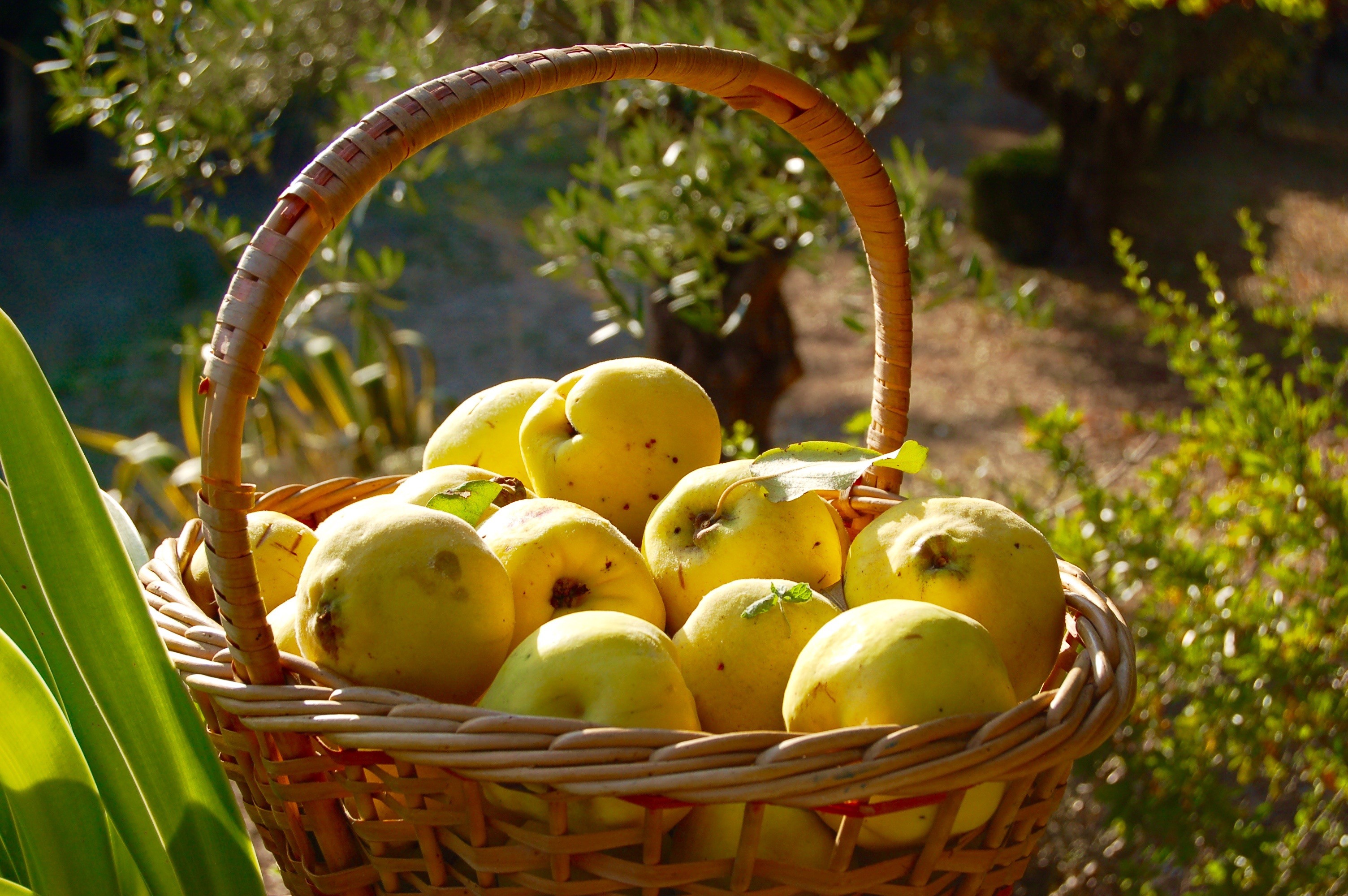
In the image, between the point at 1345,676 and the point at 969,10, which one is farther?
the point at 969,10

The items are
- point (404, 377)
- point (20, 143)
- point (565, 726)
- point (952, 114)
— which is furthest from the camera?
point (952, 114)

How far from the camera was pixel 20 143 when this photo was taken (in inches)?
338

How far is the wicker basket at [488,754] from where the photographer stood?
2.39 feet

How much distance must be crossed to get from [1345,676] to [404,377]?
10.3 feet

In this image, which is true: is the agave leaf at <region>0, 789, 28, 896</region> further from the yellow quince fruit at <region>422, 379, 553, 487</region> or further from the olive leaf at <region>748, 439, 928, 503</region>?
the olive leaf at <region>748, 439, 928, 503</region>

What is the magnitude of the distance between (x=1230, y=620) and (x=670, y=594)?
1149mm

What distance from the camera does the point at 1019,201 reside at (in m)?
8.98

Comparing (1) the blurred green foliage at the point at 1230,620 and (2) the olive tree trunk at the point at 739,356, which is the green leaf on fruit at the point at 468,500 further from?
(2) the olive tree trunk at the point at 739,356

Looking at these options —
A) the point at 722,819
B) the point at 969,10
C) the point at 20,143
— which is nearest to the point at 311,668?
the point at 722,819

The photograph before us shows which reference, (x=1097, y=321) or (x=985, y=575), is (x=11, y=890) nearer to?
(x=985, y=575)

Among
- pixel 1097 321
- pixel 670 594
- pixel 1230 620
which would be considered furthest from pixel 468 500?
pixel 1097 321

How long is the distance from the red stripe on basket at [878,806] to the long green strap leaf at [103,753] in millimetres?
555

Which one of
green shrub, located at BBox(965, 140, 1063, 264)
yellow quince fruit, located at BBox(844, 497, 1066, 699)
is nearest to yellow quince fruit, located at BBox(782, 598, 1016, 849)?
yellow quince fruit, located at BBox(844, 497, 1066, 699)

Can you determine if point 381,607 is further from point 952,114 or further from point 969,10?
point 952,114
